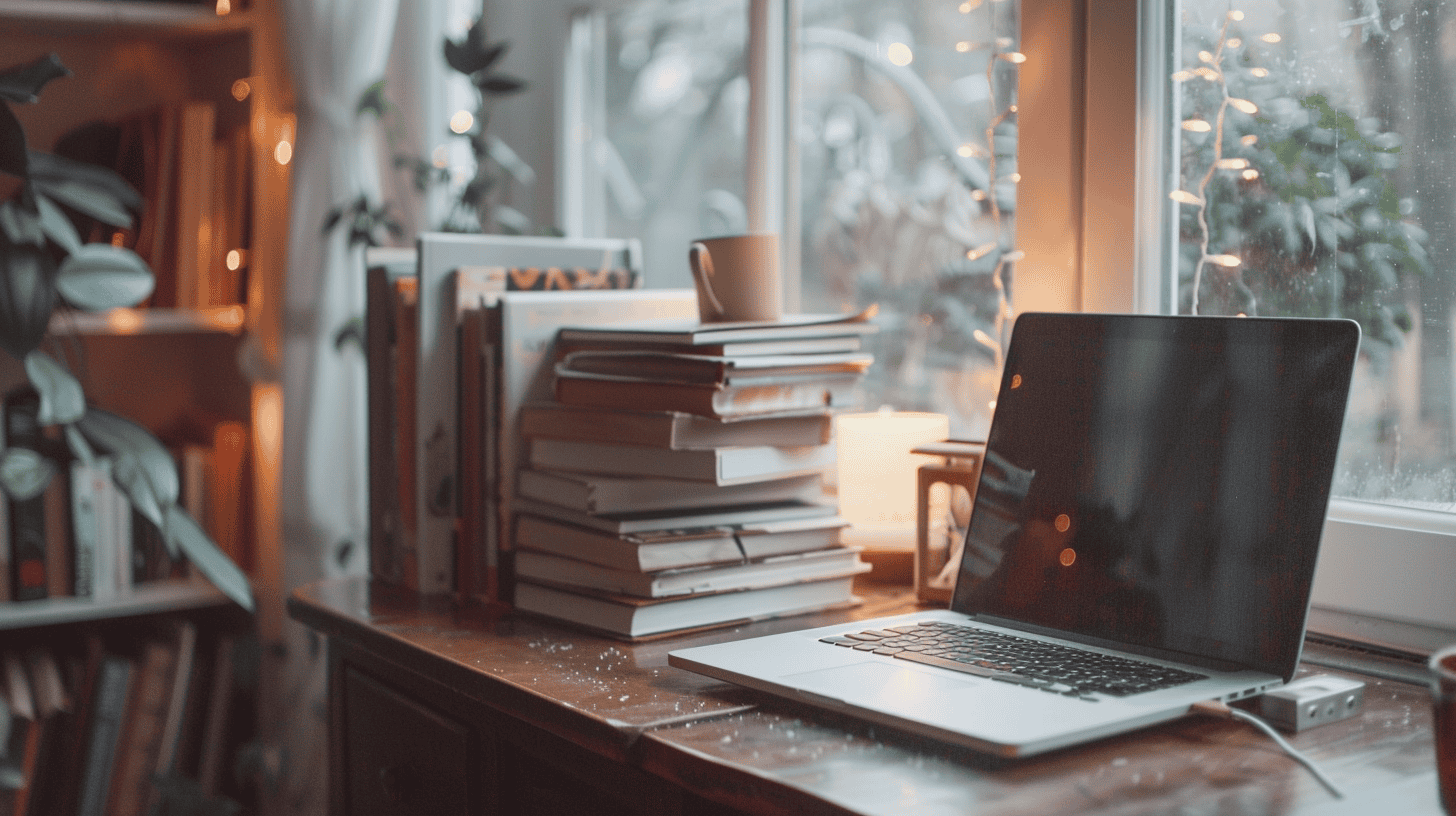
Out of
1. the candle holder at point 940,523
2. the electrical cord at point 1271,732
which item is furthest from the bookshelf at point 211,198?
the electrical cord at point 1271,732

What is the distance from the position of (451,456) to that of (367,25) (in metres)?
0.76

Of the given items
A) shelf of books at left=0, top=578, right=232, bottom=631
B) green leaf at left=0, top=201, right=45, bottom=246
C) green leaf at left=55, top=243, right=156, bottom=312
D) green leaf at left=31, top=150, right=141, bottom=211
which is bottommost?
shelf of books at left=0, top=578, right=232, bottom=631

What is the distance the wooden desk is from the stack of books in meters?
0.04

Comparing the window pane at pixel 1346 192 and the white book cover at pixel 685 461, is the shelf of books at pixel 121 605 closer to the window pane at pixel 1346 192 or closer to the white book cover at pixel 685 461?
the white book cover at pixel 685 461

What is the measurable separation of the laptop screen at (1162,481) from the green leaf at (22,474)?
100 cm

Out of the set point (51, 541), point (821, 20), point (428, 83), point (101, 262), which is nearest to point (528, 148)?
point (428, 83)

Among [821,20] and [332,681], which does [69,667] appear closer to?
[332,681]

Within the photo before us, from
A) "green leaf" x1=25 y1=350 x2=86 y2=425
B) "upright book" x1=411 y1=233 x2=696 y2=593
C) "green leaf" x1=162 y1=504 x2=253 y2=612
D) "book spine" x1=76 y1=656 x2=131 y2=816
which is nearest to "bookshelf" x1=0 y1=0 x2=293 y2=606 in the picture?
"book spine" x1=76 y1=656 x2=131 y2=816

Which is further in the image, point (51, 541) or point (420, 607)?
point (51, 541)

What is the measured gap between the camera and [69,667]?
1794 mm

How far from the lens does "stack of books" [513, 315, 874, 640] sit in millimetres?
1081

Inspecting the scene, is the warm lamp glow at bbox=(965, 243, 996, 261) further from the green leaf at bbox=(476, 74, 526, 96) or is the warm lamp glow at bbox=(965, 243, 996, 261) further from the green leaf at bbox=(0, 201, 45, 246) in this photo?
the green leaf at bbox=(0, 201, 45, 246)

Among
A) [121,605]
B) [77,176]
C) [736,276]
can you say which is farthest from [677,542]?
[121,605]

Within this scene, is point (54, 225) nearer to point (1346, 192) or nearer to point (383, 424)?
point (383, 424)
